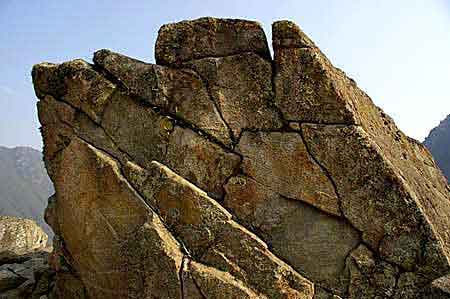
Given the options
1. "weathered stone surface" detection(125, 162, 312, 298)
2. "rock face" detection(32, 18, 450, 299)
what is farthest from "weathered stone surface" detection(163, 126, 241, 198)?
"weathered stone surface" detection(125, 162, 312, 298)

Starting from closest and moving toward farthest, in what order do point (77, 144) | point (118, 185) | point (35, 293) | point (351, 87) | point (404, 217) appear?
1. point (404, 217)
2. point (118, 185)
3. point (77, 144)
4. point (351, 87)
5. point (35, 293)

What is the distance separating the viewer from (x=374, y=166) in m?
12.8

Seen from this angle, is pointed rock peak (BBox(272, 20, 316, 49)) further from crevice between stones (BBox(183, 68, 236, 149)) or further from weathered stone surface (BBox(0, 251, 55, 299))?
weathered stone surface (BBox(0, 251, 55, 299))

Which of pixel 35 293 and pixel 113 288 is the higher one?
pixel 113 288

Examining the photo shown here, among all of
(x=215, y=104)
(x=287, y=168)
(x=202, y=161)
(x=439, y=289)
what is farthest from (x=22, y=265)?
(x=439, y=289)

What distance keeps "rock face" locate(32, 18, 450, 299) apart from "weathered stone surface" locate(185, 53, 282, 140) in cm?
4

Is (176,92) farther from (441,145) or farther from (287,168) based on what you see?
(441,145)

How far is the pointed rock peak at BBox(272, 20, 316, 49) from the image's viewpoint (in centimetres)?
1395

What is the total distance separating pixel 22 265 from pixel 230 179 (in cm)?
1373

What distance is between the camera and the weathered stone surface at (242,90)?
14.1m

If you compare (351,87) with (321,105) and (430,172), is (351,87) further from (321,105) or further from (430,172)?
(430,172)

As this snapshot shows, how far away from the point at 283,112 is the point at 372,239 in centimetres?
514

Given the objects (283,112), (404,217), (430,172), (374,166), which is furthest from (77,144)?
(430,172)

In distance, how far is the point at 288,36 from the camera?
555 inches
